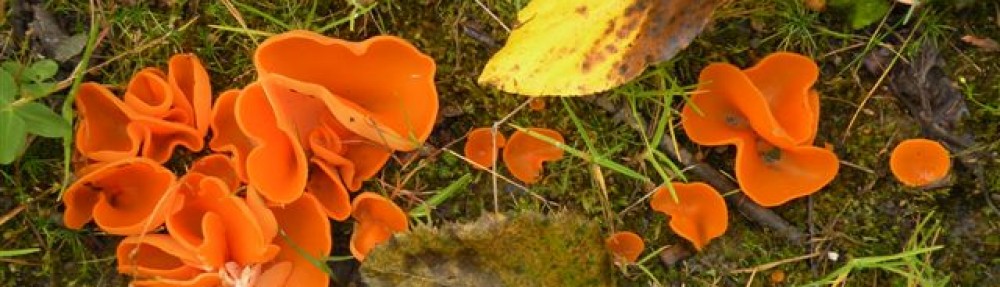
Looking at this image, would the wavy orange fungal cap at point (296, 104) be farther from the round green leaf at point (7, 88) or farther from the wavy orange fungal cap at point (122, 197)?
the round green leaf at point (7, 88)

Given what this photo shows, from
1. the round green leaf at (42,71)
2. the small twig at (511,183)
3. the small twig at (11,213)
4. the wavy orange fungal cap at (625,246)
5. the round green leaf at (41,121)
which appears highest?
the round green leaf at (42,71)

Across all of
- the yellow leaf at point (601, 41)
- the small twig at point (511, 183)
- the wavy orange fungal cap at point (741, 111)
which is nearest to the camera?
the yellow leaf at point (601, 41)

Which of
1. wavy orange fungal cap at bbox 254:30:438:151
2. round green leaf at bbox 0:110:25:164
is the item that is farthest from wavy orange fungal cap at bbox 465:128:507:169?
round green leaf at bbox 0:110:25:164

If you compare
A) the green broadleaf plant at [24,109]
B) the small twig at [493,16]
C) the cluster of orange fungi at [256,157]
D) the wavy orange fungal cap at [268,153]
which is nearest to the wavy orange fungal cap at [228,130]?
the cluster of orange fungi at [256,157]

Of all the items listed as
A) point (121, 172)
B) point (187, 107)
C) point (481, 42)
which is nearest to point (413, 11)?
point (481, 42)

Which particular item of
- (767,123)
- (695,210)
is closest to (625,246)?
(695,210)

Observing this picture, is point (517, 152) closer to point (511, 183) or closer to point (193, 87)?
point (511, 183)

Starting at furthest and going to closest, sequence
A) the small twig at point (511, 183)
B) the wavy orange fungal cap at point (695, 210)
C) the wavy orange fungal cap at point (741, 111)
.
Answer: the small twig at point (511, 183) → the wavy orange fungal cap at point (695, 210) → the wavy orange fungal cap at point (741, 111)
